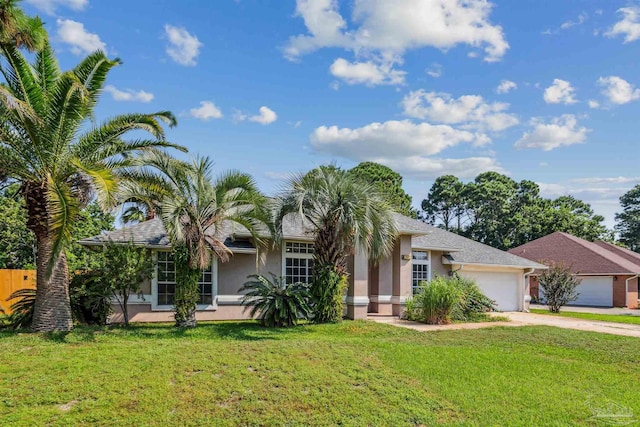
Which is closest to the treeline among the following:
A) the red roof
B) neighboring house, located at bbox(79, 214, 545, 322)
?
the red roof

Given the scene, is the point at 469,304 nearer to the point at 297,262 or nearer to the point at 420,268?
the point at 420,268

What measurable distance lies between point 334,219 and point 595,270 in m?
25.7

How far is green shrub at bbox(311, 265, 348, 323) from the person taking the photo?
522 inches

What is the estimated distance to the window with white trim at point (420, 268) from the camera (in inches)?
713

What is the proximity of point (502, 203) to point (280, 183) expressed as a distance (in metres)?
38.3

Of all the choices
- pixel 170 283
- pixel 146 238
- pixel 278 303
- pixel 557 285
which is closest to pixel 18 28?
pixel 146 238

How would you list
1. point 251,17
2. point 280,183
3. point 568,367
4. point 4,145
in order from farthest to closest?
point 251,17, point 280,183, point 4,145, point 568,367

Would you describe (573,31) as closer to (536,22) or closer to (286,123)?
(536,22)

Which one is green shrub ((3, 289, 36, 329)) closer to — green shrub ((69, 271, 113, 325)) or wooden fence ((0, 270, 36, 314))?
green shrub ((69, 271, 113, 325))

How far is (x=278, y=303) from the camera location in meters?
12.6

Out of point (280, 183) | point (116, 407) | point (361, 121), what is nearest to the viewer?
point (116, 407)

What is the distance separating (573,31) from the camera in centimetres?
1343

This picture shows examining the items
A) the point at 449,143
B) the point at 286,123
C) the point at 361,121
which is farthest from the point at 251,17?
the point at 449,143

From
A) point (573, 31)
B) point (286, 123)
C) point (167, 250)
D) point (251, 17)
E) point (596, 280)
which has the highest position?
point (251, 17)
